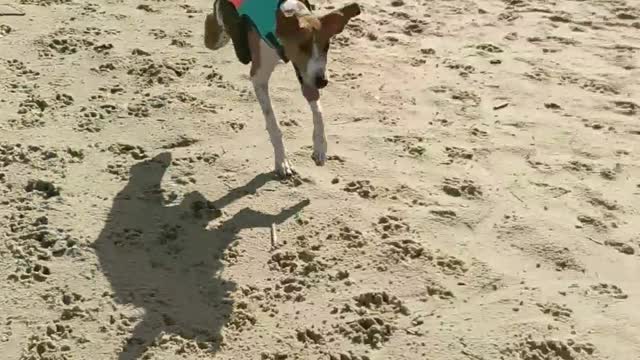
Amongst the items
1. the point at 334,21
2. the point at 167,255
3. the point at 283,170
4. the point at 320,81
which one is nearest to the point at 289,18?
the point at 334,21

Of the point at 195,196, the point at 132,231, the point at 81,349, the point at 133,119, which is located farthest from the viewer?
the point at 133,119

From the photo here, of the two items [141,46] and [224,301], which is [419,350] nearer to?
[224,301]

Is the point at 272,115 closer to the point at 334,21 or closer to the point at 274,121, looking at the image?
the point at 274,121

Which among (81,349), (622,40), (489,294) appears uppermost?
(622,40)

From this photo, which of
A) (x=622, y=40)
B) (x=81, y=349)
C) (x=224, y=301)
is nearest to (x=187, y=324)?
(x=224, y=301)

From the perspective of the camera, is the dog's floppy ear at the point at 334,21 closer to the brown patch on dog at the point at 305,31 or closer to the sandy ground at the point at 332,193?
the brown patch on dog at the point at 305,31

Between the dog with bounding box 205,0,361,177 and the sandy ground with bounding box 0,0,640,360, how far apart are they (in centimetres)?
27

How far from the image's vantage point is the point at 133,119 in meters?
4.71

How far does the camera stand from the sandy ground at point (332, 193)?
3357mm

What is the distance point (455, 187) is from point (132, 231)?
163 cm

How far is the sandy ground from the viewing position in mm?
3357

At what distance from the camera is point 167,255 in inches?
147

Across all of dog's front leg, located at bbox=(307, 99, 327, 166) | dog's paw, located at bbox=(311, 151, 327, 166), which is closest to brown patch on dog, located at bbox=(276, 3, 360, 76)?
dog's front leg, located at bbox=(307, 99, 327, 166)

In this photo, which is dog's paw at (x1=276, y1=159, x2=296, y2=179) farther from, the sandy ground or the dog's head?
the dog's head
